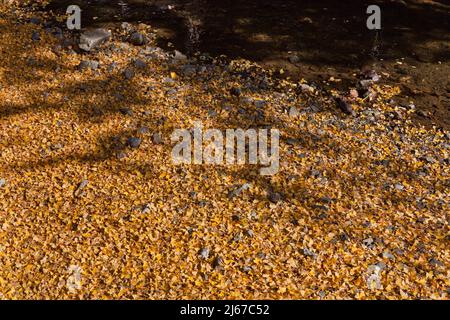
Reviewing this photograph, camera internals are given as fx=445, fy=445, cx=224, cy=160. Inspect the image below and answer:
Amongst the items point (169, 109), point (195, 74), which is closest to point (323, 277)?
point (169, 109)

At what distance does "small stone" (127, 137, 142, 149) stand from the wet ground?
289cm

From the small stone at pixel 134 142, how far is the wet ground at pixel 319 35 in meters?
2.89

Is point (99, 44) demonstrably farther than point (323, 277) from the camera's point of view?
Yes

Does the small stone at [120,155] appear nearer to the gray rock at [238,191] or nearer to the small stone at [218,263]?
the gray rock at [238,191]

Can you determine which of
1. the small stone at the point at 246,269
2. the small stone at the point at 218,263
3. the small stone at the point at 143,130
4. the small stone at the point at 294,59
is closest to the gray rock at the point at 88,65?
the small stone at the point at 143,130

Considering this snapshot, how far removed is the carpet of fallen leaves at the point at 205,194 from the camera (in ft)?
15.4

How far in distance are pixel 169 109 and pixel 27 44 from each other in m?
3.64

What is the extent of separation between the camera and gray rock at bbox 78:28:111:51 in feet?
28.2

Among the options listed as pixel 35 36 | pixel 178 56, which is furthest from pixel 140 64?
pixel 35 36

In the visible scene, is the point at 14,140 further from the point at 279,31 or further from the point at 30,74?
the point at 279,31

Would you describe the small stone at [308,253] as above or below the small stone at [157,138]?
below

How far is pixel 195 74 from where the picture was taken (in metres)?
7.98

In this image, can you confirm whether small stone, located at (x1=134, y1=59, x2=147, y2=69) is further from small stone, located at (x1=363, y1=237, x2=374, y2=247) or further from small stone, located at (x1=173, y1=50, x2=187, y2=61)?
small stone, located at (x1=363, y1=237, x2=374, y2=247)
